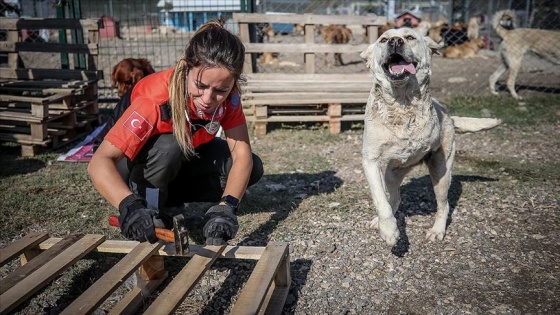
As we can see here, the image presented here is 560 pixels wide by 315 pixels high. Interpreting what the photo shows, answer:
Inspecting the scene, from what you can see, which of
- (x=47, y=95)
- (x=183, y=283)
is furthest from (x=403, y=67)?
(x=47, y=95)

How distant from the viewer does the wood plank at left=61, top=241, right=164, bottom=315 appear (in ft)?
7.04

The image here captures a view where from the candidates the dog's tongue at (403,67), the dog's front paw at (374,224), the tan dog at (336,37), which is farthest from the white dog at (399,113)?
the tan dog at (336,37)

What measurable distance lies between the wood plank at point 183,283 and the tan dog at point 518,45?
8.28m

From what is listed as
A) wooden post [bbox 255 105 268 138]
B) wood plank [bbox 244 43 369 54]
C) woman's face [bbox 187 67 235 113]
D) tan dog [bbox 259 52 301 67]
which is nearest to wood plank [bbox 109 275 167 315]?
woman's face [bbox 187 67 235 113]

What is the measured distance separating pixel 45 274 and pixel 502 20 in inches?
389

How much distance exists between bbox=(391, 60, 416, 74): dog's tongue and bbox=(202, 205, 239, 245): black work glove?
1524mm

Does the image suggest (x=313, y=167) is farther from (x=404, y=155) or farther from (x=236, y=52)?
(x=236, y=52)

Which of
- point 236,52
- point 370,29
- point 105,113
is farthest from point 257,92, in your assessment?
point 236,52

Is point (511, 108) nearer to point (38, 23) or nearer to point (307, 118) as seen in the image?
point (307, 118)

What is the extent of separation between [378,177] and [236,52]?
1.35 meters

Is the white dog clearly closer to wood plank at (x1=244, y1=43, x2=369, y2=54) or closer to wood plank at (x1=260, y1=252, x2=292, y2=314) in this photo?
wood plank at (x1=260, y1=252, x2=292, y2=314)

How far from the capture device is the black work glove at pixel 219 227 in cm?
274

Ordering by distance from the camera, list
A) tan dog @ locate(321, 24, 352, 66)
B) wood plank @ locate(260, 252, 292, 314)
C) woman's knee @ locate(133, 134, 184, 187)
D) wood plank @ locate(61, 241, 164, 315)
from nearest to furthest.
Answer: wood plank @ locate(61, 241, 164, 315) → wood plank @ locate(260, 252, 292, 314) → woman's knee @ locate(133, 134, 184, 187) → tan dog @ locate(321, 24, 352, 66)

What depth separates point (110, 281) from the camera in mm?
2422
